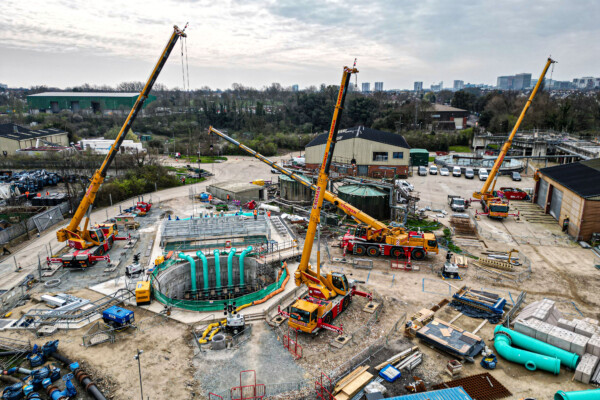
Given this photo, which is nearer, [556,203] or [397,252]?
[397,252]

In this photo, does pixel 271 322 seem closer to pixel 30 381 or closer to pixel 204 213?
pixel 30 381

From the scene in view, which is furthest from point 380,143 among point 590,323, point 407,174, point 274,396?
point 274,396

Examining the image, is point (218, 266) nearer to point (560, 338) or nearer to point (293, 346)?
point (293, 346)

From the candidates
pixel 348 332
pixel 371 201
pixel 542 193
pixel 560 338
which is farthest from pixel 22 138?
pixel 542 193

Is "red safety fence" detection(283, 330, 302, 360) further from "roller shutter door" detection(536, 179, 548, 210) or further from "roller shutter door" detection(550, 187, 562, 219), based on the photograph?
"roller shutter door" detection(536, 179, 548, 210)

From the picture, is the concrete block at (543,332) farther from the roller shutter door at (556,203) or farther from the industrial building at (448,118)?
the industrial building at (448,118)
